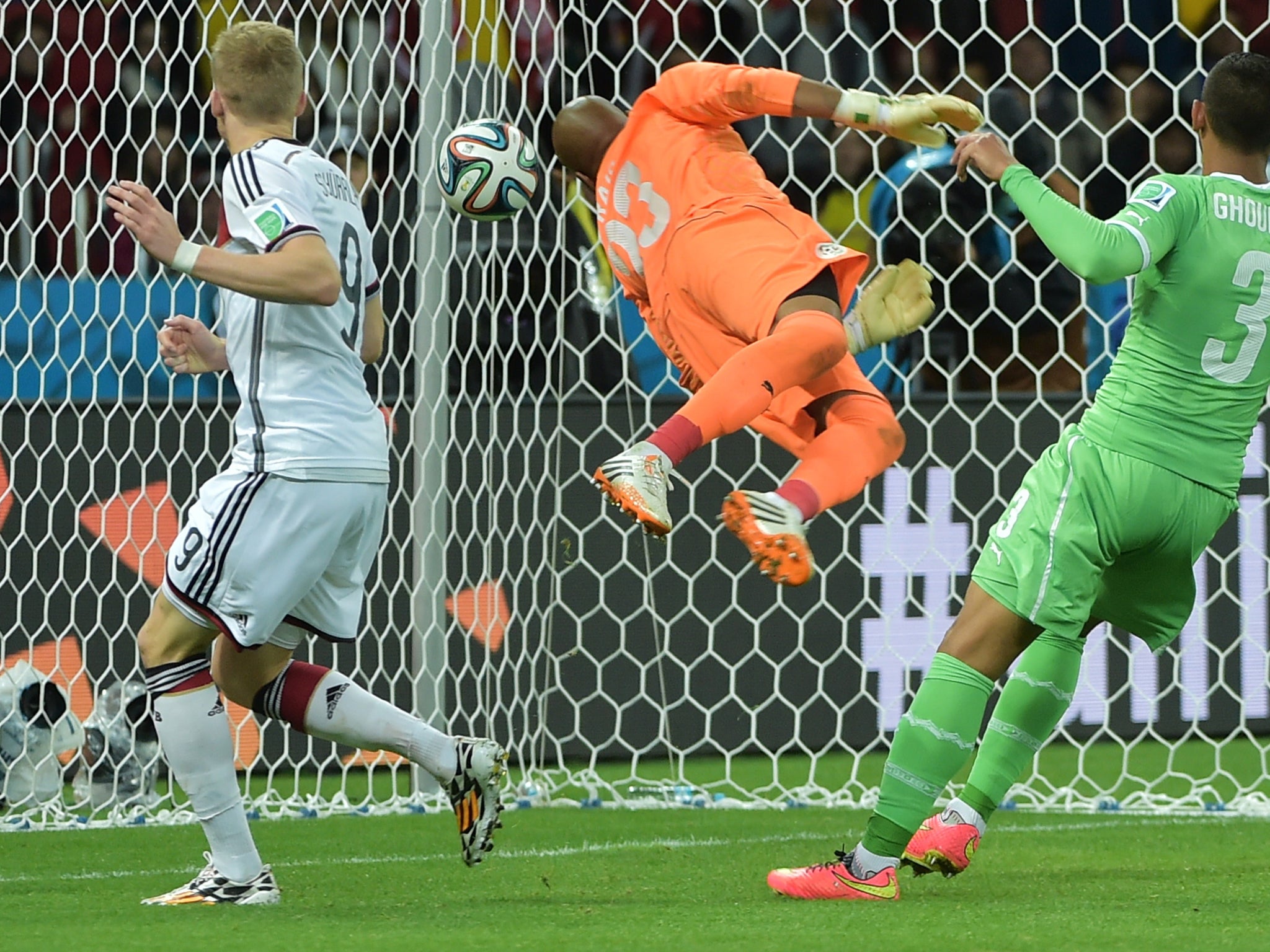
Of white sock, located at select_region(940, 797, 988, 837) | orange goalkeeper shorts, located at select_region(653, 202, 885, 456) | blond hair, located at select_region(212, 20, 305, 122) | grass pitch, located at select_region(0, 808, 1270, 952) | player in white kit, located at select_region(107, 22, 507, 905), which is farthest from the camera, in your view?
orange goalkeeper shorts, located at select_region(653, 202, 885, 456)

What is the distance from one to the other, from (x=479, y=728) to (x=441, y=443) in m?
→ 0.95

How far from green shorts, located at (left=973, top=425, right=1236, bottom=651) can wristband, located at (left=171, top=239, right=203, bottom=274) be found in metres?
1.50

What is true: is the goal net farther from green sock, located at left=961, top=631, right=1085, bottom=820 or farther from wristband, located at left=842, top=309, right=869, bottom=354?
green sock, located at left=961, top=631, right=1085, bottom=820

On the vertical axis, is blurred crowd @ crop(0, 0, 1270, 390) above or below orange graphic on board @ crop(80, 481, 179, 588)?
above

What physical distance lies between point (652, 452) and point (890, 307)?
948mm

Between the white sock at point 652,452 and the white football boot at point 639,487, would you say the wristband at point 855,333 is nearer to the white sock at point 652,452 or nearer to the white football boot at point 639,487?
the white sock at point 652,452

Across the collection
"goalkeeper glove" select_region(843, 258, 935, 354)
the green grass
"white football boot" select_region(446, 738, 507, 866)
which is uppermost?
"goalkeeper glove" select_region(843, 258, 935, 354)

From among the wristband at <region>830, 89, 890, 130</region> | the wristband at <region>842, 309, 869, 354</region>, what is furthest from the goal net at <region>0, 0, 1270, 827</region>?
the wristband at <region>830, 89, 890, 130</region>

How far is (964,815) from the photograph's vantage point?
369cm

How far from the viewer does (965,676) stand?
340cm

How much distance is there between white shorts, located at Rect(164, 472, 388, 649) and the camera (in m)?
3.41

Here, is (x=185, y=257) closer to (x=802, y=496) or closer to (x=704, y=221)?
(x=802, y=496)

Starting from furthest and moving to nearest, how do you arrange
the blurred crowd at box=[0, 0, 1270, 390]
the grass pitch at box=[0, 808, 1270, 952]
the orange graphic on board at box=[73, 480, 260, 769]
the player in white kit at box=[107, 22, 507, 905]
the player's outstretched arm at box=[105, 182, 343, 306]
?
the blurred crowd at box=[0, 0, 1270, 390]
the orange graphic on board at box=[73, 480, 260, 769]
the player in white kit at box=[107, 22, 507, 905]
the player's outstretched arm at box=[105, 182, 343, 306]
the grass pitch at box=[0, 808, 1270, 952]

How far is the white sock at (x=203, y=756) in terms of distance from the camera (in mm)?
3449
